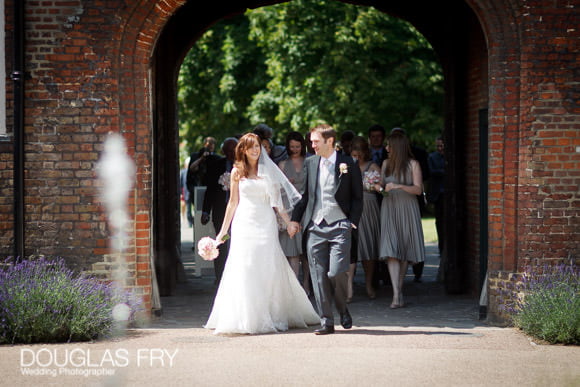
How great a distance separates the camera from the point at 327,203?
9.05 m

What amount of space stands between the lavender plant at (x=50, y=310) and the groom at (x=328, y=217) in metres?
2.16

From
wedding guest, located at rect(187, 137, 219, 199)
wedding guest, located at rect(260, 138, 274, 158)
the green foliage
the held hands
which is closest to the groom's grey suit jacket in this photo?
the held hands

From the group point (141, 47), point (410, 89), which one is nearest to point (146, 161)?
point (141, 47)

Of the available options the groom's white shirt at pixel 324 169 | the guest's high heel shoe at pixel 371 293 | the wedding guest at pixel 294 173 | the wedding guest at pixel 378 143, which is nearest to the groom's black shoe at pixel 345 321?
the groom's white shirt at pixel 324 169

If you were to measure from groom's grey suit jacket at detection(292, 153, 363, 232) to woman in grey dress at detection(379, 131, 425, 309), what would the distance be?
211 cm

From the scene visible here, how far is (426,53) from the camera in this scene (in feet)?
102

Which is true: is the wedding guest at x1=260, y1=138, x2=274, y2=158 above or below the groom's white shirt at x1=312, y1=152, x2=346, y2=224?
above

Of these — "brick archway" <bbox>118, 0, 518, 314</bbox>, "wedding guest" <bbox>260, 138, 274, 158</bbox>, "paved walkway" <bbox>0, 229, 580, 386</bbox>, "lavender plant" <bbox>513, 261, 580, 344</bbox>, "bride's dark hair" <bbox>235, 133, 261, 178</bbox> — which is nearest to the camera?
"paved walkway" <bbox>0, 229, 580, 386</bbox>

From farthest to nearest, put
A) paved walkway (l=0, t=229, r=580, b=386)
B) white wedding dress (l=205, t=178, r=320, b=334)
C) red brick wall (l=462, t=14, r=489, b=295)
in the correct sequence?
red brick wall (l=462, t=14, r=489, b=295), white wedding dress (l=205, t=178, r=320, b=334), paved walkway (l=0, t=229, r=580, b=386)

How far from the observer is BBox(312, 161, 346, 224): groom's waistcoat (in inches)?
355

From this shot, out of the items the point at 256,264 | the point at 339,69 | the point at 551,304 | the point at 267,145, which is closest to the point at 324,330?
the point at 256,264

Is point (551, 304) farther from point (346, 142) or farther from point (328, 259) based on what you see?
point (346, 142)

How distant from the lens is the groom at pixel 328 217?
354 inches

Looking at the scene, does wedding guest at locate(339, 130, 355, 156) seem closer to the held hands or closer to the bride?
the bride
